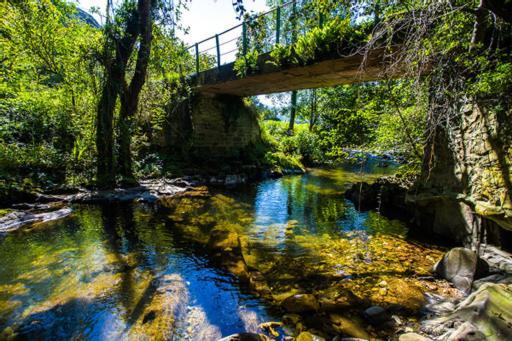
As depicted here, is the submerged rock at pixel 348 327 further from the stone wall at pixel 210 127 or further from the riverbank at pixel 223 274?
the stone wall at pixel 210 127

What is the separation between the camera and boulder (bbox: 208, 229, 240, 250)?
182 inches

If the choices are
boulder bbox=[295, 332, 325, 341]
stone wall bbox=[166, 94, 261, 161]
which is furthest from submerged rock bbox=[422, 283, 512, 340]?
stone wall bbox=[166, 94, 261, 161]

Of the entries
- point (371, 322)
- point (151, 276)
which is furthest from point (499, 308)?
point (151, 276)

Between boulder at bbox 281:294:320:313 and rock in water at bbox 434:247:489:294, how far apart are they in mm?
1930

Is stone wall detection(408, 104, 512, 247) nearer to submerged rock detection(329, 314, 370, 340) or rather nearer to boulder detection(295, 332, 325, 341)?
submerged rock detection(329, 314, 370, 340)

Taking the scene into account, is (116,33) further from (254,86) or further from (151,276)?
(151,276)

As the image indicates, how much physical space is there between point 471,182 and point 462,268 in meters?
Answer: 1.36

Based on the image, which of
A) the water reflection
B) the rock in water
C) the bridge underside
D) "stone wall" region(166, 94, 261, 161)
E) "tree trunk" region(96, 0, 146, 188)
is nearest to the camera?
the water reflection

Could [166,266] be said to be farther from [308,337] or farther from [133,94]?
[133,94]

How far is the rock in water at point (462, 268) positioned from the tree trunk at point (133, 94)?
320 inches

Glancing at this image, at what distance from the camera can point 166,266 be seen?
4.08 metres

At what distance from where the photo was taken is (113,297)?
10.7ft

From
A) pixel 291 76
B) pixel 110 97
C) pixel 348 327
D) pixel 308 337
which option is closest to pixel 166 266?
pixel 308 337

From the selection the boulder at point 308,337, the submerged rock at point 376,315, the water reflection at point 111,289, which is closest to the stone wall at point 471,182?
the submerged rock at point 376,315
